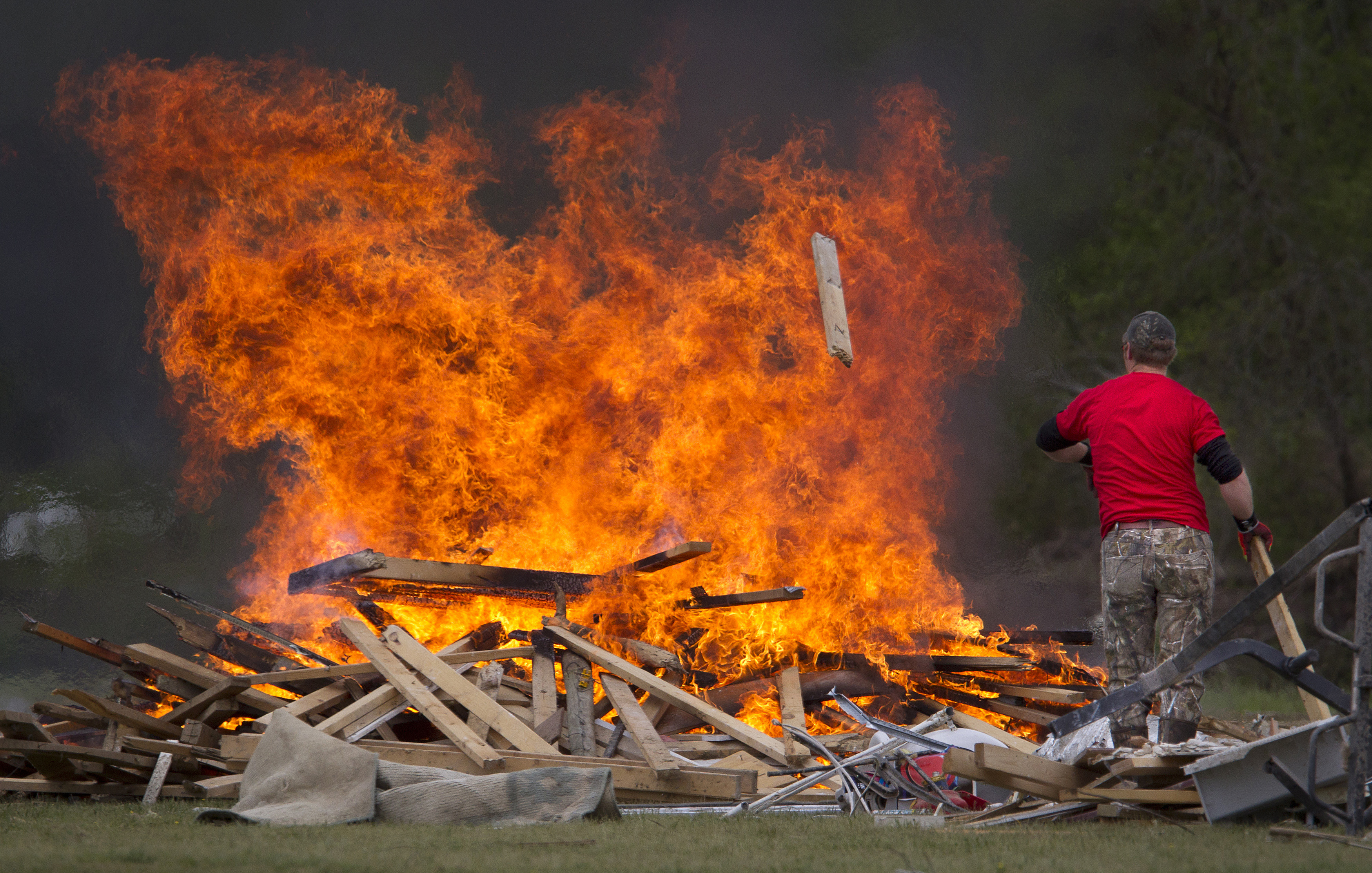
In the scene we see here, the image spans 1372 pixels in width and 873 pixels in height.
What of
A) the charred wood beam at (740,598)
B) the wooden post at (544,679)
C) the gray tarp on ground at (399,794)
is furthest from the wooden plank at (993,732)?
the gray tarp on ground at (399,794)

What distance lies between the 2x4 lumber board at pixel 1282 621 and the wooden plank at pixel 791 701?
2726mm

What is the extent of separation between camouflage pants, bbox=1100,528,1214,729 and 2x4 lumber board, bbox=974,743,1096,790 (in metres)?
0.50

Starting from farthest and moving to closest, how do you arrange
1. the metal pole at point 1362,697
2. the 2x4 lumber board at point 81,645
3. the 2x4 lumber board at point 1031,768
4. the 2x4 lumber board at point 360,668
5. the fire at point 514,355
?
the fire at point 514,355 < the 2x4 lumber board at point 81,645 < the 2x4 lumber board at point 360,668 < the 2x4 lumber board at point 1031,768 < the metal pole at point 1362,697

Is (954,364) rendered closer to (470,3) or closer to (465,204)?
(465,204)

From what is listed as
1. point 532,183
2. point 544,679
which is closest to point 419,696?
point 544,679

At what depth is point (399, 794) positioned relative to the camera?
5.07 metres

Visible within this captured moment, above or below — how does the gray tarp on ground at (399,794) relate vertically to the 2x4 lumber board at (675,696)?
below

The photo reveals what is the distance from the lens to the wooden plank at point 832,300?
8.02 m

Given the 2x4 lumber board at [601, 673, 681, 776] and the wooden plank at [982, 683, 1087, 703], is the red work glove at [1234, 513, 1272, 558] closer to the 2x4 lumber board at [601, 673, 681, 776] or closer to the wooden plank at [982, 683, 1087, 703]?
the wooden plank at [982, 683, 1087, 703]

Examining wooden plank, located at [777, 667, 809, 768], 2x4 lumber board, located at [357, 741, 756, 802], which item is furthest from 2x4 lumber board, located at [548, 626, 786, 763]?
2x4 lumber board, located at [357, 741, 756, 802]

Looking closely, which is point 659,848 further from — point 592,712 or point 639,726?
point 592,712

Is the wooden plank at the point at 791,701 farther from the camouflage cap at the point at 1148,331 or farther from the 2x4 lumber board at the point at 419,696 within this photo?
the camouflage cap at the point at 1148,331

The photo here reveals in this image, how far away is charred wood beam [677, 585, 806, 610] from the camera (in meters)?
8.02

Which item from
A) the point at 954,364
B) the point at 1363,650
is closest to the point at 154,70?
the point at 954,364
